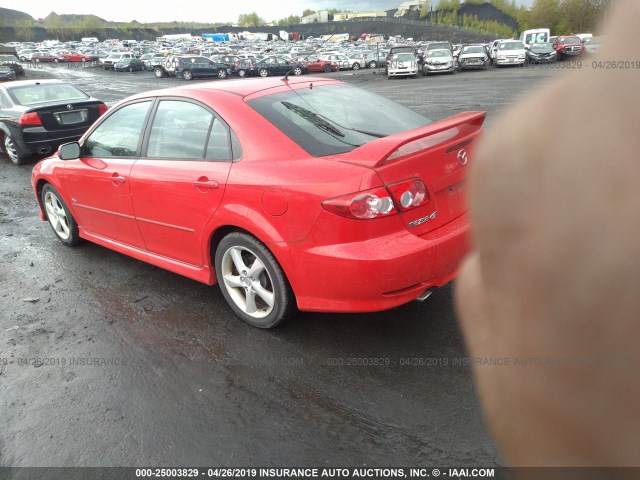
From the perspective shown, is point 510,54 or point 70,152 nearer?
point 70,152

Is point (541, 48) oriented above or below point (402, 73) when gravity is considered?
above

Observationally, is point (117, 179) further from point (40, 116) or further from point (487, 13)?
point (487, 13)

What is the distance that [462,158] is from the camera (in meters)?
3.25

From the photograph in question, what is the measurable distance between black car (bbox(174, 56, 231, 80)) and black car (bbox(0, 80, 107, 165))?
31.1 meters

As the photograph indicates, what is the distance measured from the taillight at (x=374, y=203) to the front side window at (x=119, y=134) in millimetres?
2175

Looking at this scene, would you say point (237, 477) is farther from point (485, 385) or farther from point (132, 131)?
point (132, 131)

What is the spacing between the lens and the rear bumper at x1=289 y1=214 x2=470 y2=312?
288 centimetres

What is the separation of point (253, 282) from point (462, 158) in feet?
5.39

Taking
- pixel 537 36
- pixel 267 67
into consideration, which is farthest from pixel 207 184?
pixel 537 36

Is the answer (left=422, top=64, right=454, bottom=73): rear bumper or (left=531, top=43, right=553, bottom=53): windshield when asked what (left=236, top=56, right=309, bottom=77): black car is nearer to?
(left=422, top=64, right=454, bottom=73): rear bumper

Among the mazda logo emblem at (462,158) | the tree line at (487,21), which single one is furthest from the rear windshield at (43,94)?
the tree line at (487,21)

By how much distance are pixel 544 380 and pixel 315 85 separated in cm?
352

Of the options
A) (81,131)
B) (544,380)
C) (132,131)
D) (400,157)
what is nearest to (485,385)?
(544,380)

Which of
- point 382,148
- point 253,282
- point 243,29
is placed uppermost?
point 243,29
